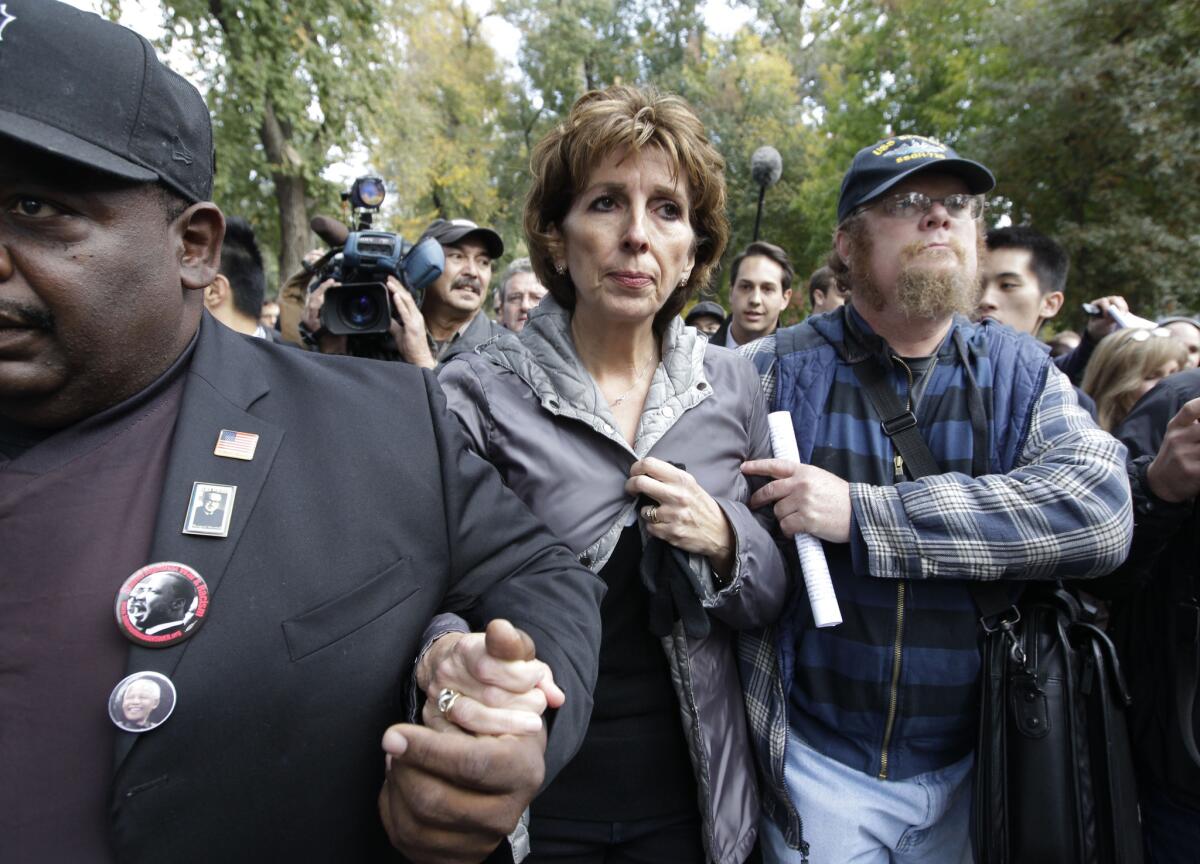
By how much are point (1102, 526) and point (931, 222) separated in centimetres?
87

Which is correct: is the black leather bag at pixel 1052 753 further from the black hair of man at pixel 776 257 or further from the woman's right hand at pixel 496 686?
the black hair of man at pixel 776 257

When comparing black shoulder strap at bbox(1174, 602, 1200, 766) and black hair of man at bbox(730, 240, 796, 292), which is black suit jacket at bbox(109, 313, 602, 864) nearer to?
black shoulder strap at bbox(1174, 602, 1200, 766)

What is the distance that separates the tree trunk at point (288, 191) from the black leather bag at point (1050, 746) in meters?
12.6

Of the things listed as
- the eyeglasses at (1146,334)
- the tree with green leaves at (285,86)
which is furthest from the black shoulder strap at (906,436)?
the tree with green leaves at (285,86)

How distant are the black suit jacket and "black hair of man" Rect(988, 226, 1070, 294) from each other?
369cm

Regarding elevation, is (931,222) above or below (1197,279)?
below

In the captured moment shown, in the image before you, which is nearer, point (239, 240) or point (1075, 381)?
point (239, 240)

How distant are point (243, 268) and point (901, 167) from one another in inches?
115

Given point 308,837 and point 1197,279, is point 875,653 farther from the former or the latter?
point 1197,279

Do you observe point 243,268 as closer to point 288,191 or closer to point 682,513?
point 682,513

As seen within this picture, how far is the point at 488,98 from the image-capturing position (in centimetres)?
2536

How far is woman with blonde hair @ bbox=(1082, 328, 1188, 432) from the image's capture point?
3.10 metres

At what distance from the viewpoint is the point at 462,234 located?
4422mm

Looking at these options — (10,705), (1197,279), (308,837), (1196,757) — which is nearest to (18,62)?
(10,705)
